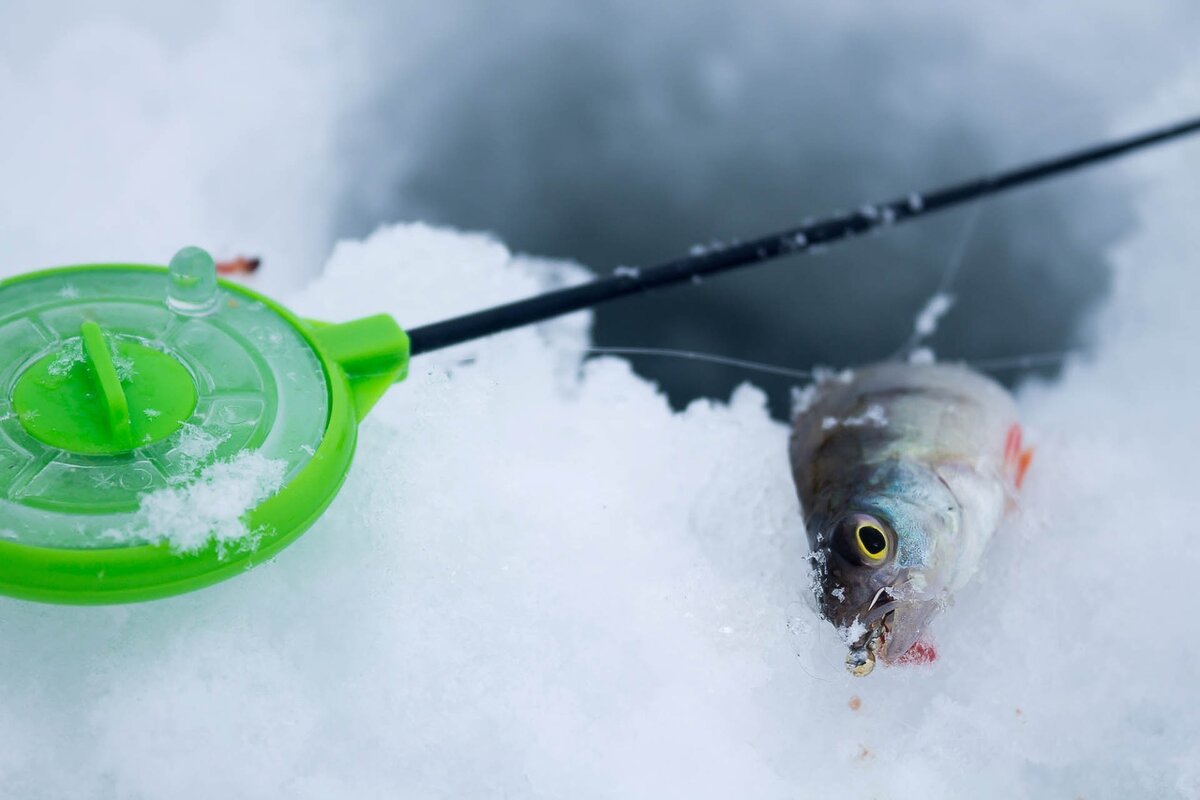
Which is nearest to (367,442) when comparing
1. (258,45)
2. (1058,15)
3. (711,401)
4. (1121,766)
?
(711,401)

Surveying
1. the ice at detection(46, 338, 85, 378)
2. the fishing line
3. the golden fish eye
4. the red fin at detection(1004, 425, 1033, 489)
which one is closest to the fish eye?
the golden fish eye

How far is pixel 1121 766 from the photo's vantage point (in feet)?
3.32

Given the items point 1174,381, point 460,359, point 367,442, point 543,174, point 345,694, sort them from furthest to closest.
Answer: point 543,174 < point 1174,381 < point 460,359 < point 367,442 < point 345,694

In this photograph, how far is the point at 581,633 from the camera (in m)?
1.01

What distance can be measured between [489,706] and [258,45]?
1258 millimetres

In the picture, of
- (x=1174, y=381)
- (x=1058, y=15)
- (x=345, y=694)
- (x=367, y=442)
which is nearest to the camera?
(x=345, y=694)

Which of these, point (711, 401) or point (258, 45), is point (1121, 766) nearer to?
point (711, 401)

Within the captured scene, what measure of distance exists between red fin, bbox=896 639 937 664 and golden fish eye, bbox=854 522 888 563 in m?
0.10

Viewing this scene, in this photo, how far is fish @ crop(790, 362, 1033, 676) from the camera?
39.8 inches

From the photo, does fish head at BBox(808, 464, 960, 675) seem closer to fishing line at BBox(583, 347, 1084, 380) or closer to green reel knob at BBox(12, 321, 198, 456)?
fishing line at BBox(583, 347, 1084, 380)

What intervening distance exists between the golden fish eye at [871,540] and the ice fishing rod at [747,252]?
37cm

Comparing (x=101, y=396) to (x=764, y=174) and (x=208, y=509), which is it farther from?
(x=764, y=174)

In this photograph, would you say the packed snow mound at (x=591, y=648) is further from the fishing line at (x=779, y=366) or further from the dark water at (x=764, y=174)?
the dark water at (x=764, y=174)

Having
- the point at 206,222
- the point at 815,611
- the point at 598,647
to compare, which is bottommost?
the point at 598,647
